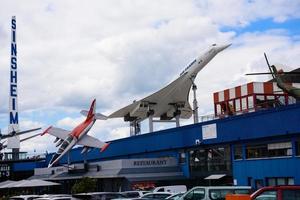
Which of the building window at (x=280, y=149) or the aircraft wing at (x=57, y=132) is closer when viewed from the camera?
the building window at (x=280, y=149)

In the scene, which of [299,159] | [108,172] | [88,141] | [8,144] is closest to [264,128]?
[299,159]

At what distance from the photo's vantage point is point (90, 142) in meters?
60.8

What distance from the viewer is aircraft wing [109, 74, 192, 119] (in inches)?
2576

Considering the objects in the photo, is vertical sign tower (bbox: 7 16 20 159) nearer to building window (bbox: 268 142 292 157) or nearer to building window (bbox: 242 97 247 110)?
building window (bbox: 242 97 247 110)

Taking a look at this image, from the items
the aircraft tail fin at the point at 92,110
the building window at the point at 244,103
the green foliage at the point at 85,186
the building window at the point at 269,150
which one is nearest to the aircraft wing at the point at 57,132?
the aircraft tail fin at the point at 92,110

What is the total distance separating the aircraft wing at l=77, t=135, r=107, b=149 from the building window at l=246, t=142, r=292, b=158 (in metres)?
23.5

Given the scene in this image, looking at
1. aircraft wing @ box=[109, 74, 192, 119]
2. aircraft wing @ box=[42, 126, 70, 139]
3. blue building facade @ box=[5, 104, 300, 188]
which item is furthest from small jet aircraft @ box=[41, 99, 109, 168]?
blue building facade @ box=[5, 104, 300, 188]

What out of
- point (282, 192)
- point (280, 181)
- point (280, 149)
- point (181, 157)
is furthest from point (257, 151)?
point (282, 192)

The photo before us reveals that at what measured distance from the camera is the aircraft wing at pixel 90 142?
198 ft

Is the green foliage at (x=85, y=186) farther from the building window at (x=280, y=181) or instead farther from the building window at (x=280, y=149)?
the building window at (x=280, y=149)

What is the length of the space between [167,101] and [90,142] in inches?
465

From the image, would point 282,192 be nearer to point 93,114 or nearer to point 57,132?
point 93,114

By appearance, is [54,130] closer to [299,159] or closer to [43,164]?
[43,164]

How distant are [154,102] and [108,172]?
60.7 ft
